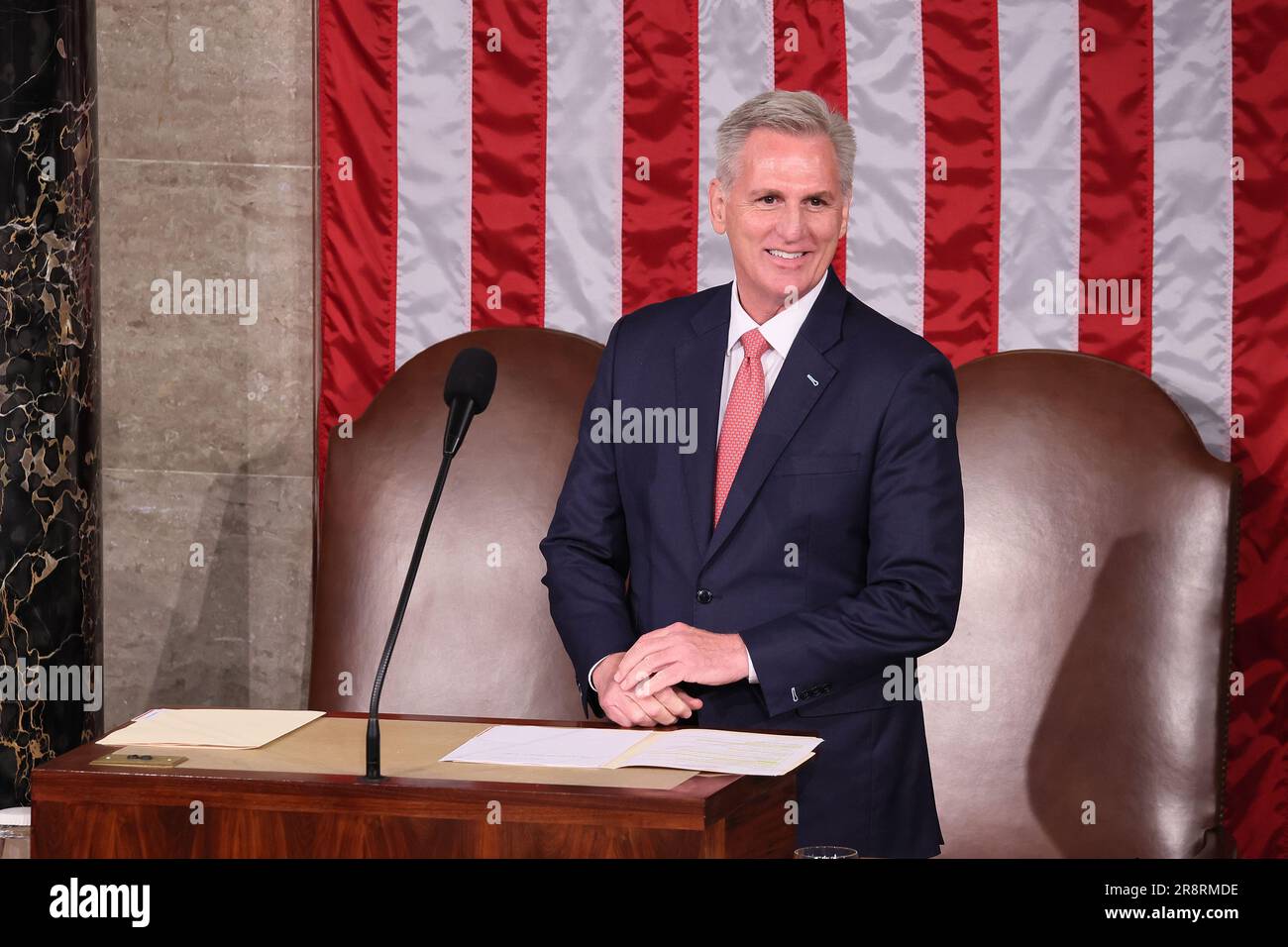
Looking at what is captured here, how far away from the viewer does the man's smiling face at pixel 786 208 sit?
2.64 m

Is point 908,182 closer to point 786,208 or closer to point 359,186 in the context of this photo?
point 786,208

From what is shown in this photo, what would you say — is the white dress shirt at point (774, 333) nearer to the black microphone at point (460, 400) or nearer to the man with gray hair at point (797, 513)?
the man with gray hair at point (797, 513)

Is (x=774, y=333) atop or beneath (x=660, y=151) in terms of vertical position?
beneath

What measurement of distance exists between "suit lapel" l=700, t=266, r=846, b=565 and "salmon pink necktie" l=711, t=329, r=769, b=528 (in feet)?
0.07

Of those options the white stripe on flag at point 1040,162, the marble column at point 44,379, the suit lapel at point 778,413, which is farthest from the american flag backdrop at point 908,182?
the suit lapel at point 778,413

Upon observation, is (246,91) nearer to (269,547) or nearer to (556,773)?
(269,547)

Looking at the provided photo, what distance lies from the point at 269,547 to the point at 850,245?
69.2 inches

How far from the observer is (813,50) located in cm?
383

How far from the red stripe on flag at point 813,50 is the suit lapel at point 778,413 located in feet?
3.90

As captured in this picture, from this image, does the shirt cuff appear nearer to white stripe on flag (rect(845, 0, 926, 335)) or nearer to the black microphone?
the black microphone

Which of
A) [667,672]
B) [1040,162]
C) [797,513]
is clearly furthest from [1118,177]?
[667,672]

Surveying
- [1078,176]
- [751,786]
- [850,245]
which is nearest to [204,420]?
[850,245]

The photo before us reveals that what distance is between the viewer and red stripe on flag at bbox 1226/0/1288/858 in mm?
3646

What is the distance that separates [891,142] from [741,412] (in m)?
1.41
